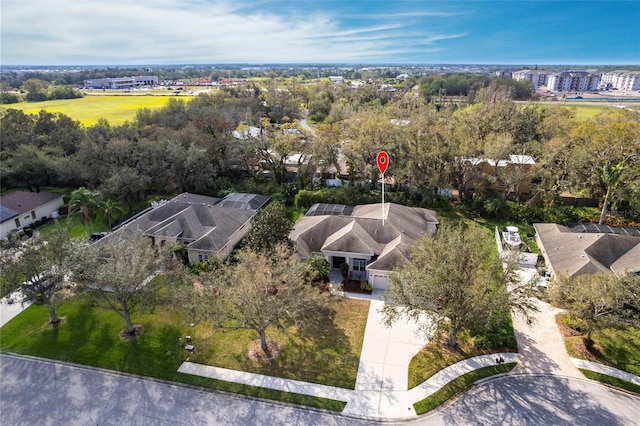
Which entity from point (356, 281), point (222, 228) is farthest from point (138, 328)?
point (356, 281)

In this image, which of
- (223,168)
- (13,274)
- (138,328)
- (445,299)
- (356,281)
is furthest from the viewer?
(223,168)

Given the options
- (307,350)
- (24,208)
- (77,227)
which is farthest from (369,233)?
(24,208)

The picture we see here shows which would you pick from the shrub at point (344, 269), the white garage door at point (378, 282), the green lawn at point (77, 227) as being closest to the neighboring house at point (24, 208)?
the green lawn at point (77, 227)

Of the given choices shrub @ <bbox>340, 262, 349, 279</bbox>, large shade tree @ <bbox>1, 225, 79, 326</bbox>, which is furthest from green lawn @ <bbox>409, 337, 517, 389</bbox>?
large shade tree @ <bbox>1, 225, 79, 326</bbox>

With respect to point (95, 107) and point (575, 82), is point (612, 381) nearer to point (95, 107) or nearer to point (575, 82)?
point (95, 107)

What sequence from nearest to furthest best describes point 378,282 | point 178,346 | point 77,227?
point 178,346
point 378,282
point 77,227

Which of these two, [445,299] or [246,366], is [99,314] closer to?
[246,366]
